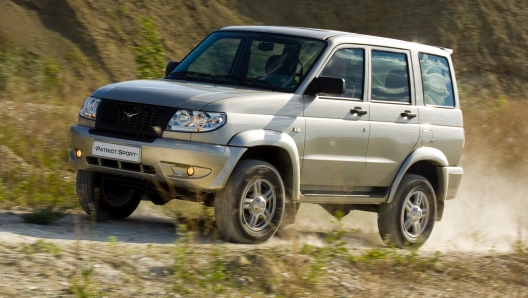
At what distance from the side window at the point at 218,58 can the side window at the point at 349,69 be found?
918 mm

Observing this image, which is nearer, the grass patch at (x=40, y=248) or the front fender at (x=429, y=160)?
the grass patch at (x=40, y=248)

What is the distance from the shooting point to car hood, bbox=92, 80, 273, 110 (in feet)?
22.3

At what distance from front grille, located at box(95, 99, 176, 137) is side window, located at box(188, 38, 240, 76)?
111cm

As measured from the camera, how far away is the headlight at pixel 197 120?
6695 mm

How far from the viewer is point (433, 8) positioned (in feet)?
98.4

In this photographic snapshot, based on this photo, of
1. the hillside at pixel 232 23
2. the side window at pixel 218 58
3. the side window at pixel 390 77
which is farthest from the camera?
the hillside at pixel 232 23

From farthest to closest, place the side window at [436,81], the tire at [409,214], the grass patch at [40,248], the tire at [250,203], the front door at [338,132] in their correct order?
the side window at [436,81], the tire at [409,214], the front door at [338,132], the tire at [250,203], the grass patch at [40,248]

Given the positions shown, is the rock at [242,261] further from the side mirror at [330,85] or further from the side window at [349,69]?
the side window at [349,69]

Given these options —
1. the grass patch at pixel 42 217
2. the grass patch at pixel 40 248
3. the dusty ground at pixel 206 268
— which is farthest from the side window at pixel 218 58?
the grass patch at pixel 40 248

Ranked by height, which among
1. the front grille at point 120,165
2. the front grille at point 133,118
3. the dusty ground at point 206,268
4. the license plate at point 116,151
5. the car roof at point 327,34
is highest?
the car roof at point 327,34

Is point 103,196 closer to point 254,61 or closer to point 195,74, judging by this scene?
point 195,74

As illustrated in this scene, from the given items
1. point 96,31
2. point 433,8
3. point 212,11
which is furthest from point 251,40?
point 433,8

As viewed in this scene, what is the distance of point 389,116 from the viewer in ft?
26.6

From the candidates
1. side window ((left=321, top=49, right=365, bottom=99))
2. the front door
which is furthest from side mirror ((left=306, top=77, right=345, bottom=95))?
side window ((left=321, top=49, right=365, bottom=99))
